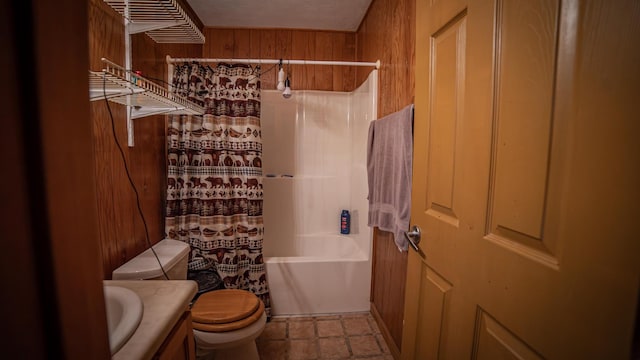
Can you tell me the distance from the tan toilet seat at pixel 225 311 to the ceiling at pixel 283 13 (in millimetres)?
2151

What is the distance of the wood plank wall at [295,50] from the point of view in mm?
2564

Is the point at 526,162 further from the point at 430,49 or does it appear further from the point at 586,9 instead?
the point at 430,49

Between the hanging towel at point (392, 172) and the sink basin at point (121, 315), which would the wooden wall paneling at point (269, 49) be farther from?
the sink basin at point (121, 315)

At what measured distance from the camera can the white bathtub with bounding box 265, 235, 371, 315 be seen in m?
2.12

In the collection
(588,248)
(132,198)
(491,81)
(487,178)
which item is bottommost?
(132,198)

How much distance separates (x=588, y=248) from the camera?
0.49m

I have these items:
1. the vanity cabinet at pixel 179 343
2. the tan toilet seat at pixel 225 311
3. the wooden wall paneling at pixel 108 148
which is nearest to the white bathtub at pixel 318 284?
the tan toilet seat at pixel 225 311

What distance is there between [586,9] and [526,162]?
297 mm

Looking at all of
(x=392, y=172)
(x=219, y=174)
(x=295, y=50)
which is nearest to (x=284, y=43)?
(x=295, y=50)

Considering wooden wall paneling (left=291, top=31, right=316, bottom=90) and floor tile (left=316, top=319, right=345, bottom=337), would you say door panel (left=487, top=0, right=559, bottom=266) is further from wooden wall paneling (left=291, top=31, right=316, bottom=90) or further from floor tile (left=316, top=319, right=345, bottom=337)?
wooden wall paneling (left=291, top=31, right=316, bottom=90)

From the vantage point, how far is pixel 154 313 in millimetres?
A: 765

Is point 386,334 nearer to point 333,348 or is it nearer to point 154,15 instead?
point 333,348

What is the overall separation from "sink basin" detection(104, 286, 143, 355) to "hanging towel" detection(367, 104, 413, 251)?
42.9 inches

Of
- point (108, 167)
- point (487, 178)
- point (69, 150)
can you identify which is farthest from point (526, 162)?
point (108, 167)
